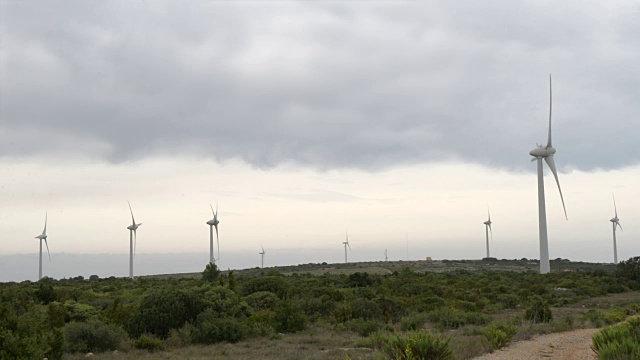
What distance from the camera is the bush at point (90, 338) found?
19.9 meters

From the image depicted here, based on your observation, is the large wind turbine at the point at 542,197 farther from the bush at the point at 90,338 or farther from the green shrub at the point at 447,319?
the bush at the point at 90,338

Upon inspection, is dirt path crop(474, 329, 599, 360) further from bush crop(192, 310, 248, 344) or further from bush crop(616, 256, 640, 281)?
bush crop(616, 256, 640, 281)

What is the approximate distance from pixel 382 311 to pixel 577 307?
1279 centimetres

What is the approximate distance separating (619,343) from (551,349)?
9.43ft

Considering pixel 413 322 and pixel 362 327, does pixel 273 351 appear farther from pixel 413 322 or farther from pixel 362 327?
pixel 413 322

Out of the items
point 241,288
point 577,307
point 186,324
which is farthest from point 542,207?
point 186,324

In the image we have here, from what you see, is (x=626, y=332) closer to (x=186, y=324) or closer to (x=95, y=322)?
(x=186, y=324)

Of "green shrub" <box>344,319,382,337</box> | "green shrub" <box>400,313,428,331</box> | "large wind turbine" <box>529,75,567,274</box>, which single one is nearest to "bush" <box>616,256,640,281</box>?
"large wind turbine" <box>529,75,567,274</box>

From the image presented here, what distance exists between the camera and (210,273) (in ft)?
157

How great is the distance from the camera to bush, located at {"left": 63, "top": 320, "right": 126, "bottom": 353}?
19.9 m

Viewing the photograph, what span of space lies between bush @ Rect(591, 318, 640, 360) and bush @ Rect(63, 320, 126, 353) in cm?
1539

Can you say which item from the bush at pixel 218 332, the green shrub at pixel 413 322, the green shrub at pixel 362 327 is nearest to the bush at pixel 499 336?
the green shrub at pixel 362 327

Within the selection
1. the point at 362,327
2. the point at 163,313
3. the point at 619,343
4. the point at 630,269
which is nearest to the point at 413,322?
the point at 362,327

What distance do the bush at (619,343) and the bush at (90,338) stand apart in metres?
15.4
